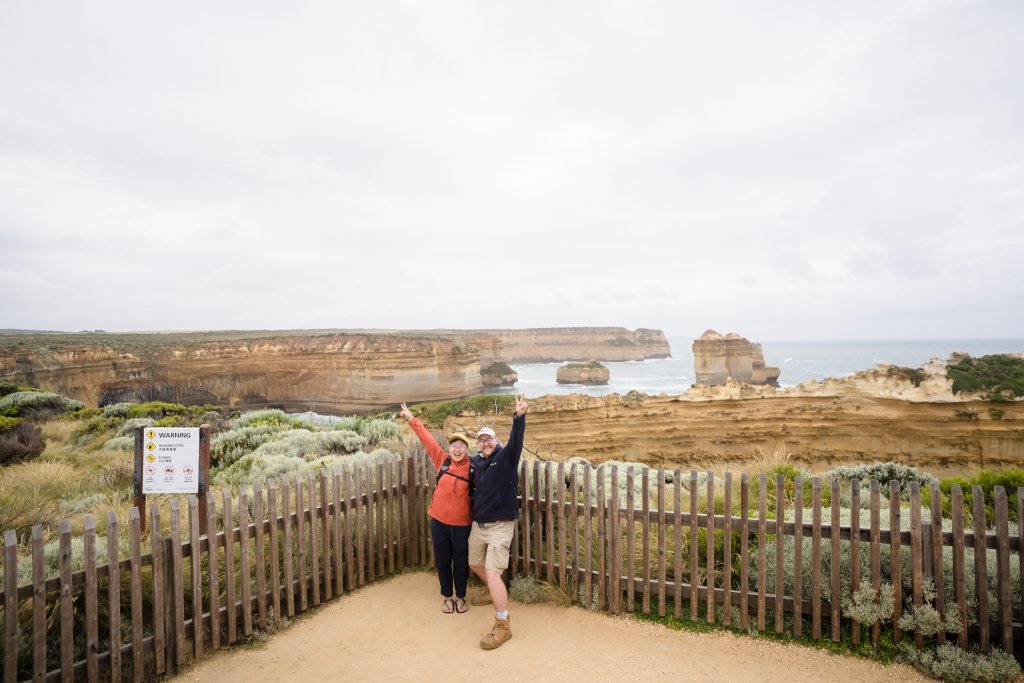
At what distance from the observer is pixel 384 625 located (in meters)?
4.71

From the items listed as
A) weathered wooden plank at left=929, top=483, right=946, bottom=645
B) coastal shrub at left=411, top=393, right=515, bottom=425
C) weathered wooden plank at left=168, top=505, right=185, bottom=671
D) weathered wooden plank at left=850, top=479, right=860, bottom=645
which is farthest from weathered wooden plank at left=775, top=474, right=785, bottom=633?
coastal shrub at left=411, top=393, right=515, bottom=425

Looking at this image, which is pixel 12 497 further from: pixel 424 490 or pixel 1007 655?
pixel 1007 655

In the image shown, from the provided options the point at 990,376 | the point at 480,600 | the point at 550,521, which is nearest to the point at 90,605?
the point at 480,600

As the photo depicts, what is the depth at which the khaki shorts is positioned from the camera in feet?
14.9

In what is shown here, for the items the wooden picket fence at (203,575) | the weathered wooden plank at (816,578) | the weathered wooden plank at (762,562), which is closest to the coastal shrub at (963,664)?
the weathered wooden plank at (816,578)

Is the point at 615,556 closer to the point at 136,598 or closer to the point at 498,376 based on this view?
the point at 136,598

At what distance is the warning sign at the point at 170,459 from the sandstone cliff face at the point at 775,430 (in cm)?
1379

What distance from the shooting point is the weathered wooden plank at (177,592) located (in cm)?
396

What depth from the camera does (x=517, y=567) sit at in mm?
5363

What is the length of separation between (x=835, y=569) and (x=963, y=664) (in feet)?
2.94

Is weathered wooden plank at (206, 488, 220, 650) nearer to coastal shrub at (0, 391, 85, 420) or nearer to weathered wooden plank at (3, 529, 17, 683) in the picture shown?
weathered wooden plank at (3, 529, 17, 683)

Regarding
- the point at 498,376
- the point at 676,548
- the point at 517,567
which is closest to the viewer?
the point at 676,548

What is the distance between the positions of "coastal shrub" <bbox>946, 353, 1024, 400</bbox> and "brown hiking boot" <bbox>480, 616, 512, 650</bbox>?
20892 mm

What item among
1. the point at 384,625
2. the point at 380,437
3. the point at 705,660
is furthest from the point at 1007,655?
the point at 380,437
